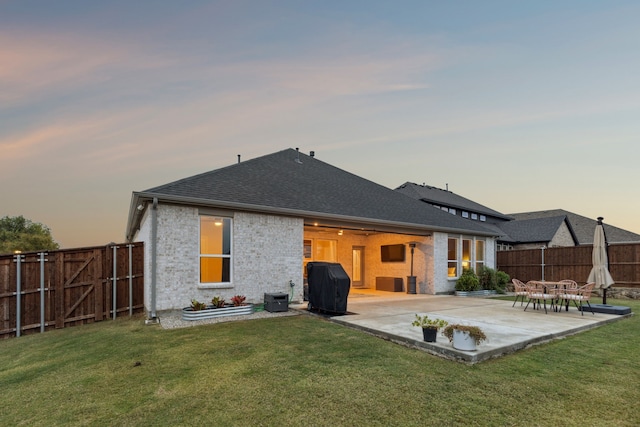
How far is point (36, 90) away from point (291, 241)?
10910 mm

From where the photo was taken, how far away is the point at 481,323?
8.06 m

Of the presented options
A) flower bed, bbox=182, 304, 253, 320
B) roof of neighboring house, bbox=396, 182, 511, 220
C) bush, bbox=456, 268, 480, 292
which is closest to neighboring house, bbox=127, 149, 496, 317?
bush, bbox=456, 268, 480, 292

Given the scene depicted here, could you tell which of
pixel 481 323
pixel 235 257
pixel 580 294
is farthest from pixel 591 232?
pixel 235 257

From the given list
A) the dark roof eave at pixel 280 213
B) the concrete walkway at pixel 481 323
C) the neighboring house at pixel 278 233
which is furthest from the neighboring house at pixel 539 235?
the concrete walkway at pixel 481 323

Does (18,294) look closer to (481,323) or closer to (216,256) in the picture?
(216,256)

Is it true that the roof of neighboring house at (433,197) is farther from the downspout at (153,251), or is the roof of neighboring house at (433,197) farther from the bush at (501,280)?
the downspout at (153,251)

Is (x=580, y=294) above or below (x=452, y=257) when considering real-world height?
below

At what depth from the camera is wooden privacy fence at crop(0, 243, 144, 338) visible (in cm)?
868

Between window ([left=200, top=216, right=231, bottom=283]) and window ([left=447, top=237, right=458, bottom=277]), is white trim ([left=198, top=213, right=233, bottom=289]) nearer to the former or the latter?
window ([left=200, top=216, right=231, bottom=283])

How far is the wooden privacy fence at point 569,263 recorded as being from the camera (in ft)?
51.1

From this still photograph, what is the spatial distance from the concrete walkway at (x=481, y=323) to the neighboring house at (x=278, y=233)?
2.36m

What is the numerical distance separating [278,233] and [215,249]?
211 cm

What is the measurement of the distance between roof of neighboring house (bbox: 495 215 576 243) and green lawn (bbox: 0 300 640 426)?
22.1 metres

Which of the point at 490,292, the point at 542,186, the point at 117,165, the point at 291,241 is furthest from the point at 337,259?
the point at 542,186
